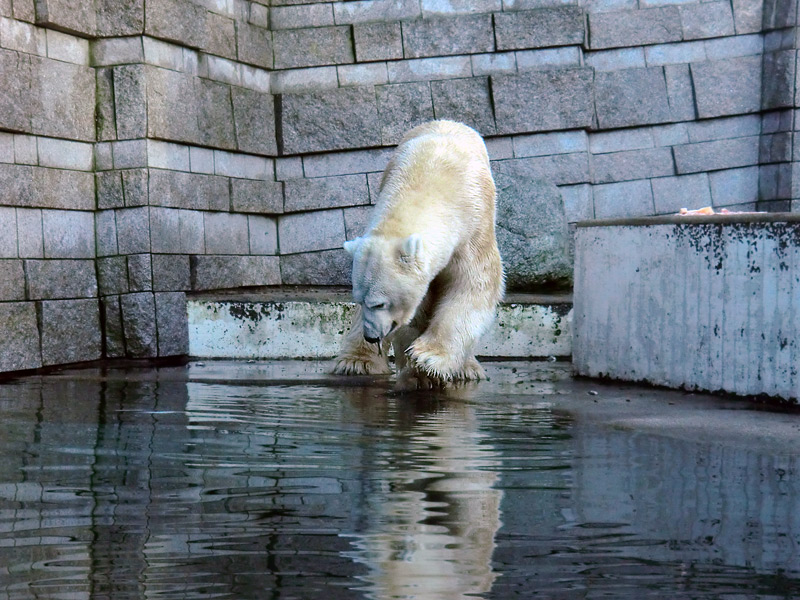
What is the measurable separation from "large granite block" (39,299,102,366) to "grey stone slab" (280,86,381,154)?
8.46ft

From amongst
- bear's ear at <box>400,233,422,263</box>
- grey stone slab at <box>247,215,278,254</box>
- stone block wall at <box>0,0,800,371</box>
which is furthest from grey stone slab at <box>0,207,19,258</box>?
bear's ear at <box>400,233,422,263</box>

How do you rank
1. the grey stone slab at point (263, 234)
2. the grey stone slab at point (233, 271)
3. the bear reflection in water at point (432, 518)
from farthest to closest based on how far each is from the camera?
the grey stone slab at point (263, 234), the grey stone slab at point (233, 271), the bear reflection in water at point (432, 518)

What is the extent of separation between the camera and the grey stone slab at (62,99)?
7.81 m

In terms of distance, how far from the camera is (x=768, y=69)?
10.8 metres

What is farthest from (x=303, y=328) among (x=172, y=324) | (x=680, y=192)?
(x=680, y=192)

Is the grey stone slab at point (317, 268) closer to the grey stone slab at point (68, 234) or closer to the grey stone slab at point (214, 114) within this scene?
the grey stone slab at point (214, 114)

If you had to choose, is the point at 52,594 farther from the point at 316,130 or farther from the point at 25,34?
the point at 316,130

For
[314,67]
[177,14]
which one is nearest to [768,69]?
[314,67]

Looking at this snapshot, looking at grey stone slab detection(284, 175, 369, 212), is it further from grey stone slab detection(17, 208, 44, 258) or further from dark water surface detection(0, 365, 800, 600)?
dark water surface detection(0, 365, 800, 600)

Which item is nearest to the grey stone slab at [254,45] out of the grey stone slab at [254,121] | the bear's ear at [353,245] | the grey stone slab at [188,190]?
the grey stone slab at [254,121]

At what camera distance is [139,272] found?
27.5ft

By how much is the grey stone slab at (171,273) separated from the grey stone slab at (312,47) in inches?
91.6

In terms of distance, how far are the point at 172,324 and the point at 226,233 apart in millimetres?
1184

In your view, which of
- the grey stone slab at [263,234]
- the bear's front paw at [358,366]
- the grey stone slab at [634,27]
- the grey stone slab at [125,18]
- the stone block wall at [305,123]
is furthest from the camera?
the grey stone slab at [634,27]
